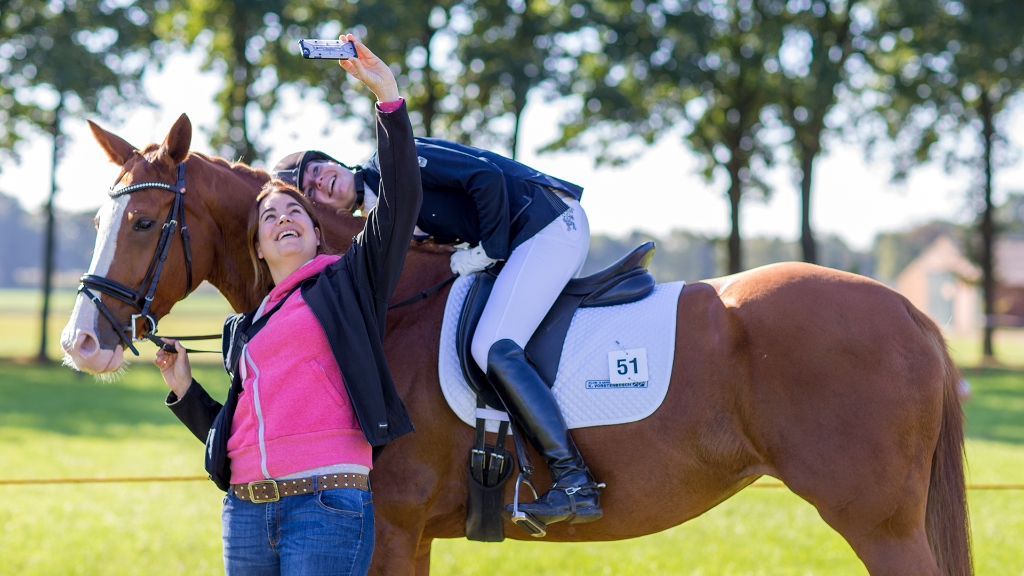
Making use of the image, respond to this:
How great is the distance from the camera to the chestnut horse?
10.6 ft

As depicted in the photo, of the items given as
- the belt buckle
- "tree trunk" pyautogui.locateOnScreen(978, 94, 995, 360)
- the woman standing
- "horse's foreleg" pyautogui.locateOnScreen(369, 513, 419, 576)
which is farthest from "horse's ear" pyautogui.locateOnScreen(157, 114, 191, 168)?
"tree trunk" pyautogui.locateOnScreen(978, 94, 995, 360)

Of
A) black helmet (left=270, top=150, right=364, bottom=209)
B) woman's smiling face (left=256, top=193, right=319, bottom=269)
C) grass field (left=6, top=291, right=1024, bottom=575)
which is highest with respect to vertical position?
black helmet (left=270, top=150, right=364, bottom=209)

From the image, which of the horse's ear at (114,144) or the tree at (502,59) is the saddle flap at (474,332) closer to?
the horse's ear at (114,144)

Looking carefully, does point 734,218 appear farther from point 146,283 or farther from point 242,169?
point 146,283

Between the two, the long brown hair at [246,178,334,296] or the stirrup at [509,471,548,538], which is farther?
the stirrup at [509,471,548,538]

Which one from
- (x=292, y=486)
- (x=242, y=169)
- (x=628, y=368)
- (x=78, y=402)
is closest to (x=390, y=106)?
(x=242, y=169)

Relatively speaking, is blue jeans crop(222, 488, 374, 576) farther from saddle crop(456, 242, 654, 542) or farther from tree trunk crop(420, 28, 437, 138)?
tree trunk crop(420, 28, 437, 138)

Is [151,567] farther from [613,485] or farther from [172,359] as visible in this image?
[613,485]

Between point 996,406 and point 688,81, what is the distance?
12.6 m

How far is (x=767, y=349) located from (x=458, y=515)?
4.82ft

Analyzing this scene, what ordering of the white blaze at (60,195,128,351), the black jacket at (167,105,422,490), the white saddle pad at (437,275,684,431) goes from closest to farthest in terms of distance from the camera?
the black jacket at (167,105,422,490)
the white blaze at (60,195,128,351)
the white saddle pad at (437,275,684,431)

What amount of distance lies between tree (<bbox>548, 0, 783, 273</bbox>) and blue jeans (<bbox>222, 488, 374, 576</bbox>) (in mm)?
23076

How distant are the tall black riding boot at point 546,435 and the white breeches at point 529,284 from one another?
9 cm

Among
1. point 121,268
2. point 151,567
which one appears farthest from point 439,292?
point 151,567
